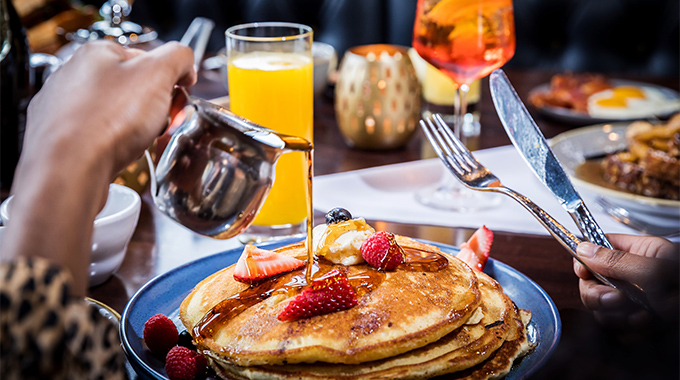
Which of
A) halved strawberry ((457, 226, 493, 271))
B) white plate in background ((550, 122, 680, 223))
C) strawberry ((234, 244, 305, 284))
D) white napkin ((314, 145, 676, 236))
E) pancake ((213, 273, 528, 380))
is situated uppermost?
strawberry ((234, 244, 305, 284))

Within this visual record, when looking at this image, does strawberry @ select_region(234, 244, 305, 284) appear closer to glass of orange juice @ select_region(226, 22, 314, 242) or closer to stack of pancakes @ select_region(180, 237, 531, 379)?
stack of pancakes @ select_region(180, 237, 531, 379)

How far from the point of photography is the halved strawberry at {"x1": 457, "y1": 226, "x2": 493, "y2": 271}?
1.06 meters

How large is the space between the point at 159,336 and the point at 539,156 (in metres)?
0.75

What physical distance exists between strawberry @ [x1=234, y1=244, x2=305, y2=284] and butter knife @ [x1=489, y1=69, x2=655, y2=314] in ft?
1.61

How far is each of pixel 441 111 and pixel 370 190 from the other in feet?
2.27

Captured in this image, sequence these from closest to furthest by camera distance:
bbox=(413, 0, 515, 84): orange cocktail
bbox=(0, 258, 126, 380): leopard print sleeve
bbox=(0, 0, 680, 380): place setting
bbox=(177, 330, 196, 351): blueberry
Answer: bbox=(0, 258, 126, 380): leopard print sleeve
bbox=(0, 0, 680, 380): place setting
bbox=(177, 330, 196, 351): blueberry
bbox=(413, 0, 515, 84): orange cocktail

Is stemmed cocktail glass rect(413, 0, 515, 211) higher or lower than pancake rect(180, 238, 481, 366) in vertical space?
higher

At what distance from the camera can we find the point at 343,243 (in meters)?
0.91

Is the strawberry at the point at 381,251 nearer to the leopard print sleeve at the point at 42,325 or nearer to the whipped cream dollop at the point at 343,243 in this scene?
the whipped cream dollop at the point at 343,243

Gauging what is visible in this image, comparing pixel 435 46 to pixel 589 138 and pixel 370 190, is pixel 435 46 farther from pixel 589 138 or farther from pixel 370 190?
pixel 589 138

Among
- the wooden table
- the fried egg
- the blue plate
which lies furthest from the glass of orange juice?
the fried egg

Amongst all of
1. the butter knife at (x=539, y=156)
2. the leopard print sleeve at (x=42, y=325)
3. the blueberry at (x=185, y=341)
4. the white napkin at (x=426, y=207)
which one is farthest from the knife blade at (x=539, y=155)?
the leopard print sleeve at (x=42, y=325)

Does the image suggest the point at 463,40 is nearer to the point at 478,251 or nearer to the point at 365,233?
the point at 478,251

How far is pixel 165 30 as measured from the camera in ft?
12.4
